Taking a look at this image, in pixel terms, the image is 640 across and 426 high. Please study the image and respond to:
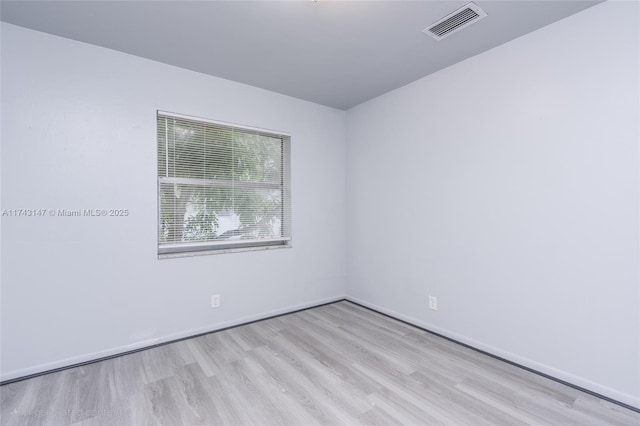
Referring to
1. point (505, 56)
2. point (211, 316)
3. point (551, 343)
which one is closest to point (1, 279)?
point (211, 316)

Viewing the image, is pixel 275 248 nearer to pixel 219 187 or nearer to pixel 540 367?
pixel 219 187

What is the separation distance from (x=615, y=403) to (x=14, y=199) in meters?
4.26

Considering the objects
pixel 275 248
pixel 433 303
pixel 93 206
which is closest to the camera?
pixel 93 206

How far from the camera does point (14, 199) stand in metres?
2.10

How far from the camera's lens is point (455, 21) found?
209cm

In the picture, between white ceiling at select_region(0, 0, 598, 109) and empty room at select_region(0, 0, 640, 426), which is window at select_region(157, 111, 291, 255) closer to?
empty room at select_region(0, 0, 640, 426)

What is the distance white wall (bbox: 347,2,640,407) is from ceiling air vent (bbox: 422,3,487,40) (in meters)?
0.51

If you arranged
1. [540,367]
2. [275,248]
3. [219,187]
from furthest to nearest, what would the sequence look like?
[275,248], [219,187], [540,367]

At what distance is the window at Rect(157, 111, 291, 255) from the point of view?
2.76 m

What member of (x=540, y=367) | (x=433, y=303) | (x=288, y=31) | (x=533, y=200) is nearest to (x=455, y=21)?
(x=288, y=31)

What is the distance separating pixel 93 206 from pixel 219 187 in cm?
106

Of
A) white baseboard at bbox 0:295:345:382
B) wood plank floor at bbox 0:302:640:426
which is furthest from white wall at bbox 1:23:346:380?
wood plank floor at bbox 0:302:640:426

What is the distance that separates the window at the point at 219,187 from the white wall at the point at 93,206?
0.45 feet

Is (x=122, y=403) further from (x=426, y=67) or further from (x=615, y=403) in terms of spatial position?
(x=426, y=67)
